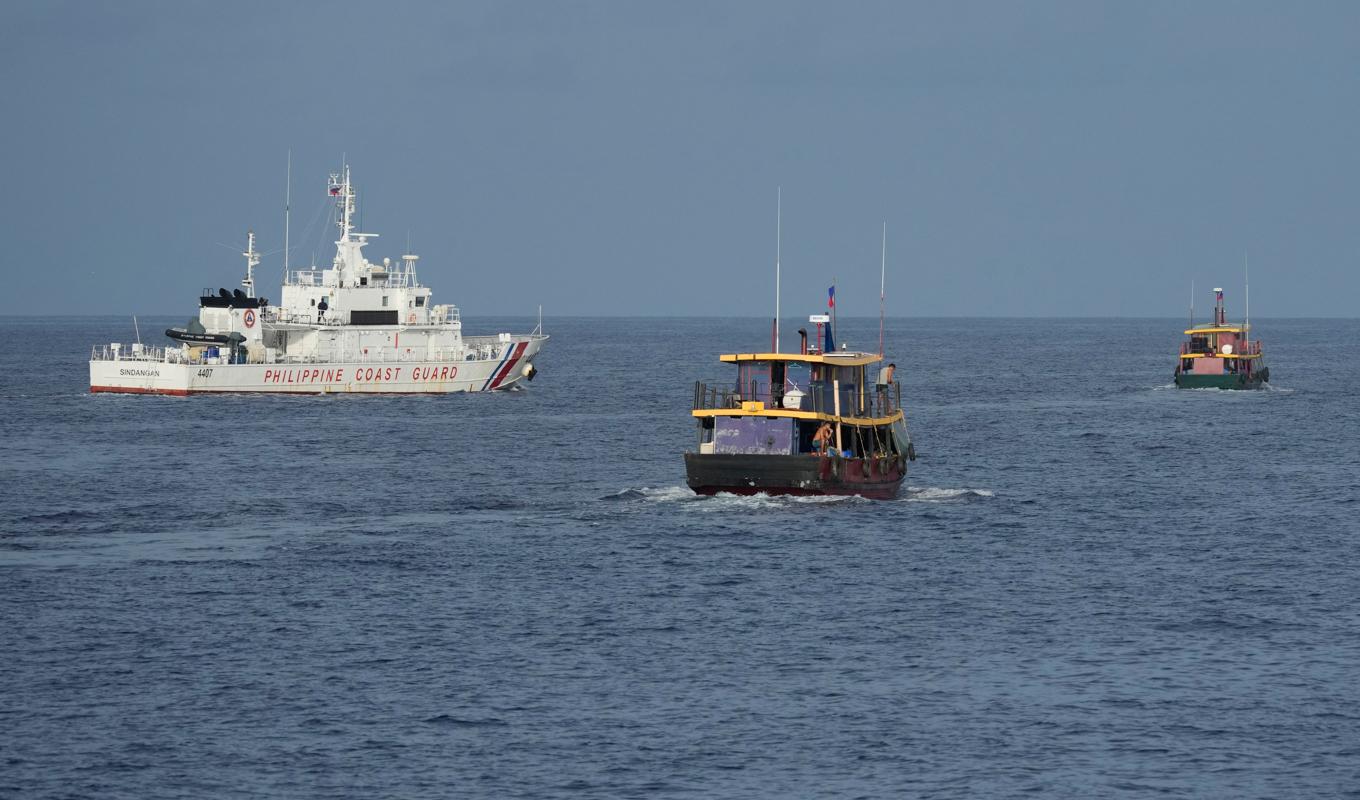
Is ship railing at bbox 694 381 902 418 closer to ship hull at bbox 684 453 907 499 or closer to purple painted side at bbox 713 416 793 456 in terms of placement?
purple painted side at bbox 713 416 793 456

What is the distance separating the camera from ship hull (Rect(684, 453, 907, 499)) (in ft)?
169

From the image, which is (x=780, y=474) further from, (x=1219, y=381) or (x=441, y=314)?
(x=1219, y=381)

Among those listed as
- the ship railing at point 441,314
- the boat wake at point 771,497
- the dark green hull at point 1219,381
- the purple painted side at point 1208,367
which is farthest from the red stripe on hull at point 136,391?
the purple painted side at point 1208,367

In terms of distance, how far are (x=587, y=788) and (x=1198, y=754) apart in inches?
380

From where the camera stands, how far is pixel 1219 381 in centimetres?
11019

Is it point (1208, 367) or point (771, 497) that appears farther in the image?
point (1208, 367)

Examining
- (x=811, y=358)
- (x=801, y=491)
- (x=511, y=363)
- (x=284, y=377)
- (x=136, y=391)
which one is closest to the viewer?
(x=811, y=358)

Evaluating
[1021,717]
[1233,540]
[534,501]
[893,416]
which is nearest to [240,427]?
[534,501]

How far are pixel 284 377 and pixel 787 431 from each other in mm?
54016

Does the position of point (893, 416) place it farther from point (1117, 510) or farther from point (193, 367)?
point (193, 367)

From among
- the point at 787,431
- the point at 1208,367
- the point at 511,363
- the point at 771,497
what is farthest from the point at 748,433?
the point at 1208,367

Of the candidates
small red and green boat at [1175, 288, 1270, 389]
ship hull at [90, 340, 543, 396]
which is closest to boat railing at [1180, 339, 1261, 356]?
small red and green boat at [1175, 288, 1270, 389]

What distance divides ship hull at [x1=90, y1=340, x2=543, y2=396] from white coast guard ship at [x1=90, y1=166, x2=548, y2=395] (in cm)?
6

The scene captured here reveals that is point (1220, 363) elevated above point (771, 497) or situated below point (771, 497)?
above
